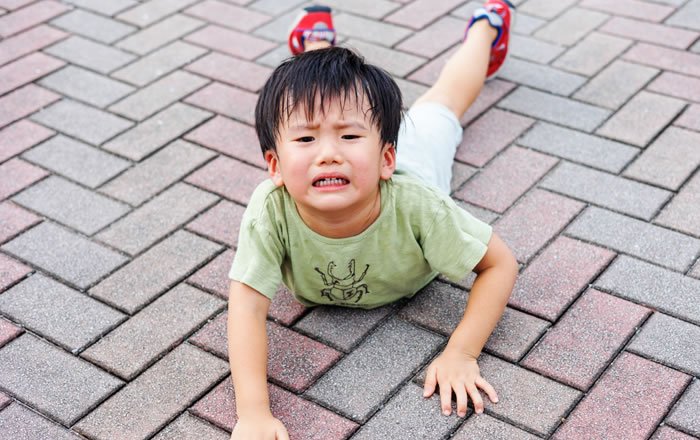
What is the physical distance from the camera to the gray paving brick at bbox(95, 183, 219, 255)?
246 cm

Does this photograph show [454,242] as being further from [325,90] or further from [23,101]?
[23,101]

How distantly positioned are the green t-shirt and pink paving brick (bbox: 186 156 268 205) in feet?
1.92

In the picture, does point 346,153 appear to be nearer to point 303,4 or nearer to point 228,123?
point 228,123

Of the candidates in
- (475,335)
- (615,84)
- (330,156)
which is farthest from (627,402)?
(615,84)

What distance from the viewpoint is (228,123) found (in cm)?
297

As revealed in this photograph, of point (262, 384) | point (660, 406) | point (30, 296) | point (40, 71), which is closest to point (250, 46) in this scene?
point (40, 71)

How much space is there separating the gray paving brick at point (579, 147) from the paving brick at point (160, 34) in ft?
5.10

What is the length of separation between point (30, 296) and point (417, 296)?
1031 mm

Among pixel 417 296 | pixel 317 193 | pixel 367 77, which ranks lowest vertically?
pixel 417 296

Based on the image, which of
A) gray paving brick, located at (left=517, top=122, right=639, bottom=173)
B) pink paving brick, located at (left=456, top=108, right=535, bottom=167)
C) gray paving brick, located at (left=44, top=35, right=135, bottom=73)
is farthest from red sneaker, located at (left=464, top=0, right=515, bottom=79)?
gray paving brick, located at (left=44, top=35, right=135, bottom=73)

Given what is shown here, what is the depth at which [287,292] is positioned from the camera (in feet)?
7.47

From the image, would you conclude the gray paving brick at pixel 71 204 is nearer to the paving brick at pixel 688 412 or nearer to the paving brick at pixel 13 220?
the paving brick at pixel 13 220

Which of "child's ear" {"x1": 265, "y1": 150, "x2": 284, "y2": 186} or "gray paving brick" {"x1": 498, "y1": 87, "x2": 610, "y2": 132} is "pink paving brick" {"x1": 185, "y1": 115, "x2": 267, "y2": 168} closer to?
"child's ear" {"x1": 265, "y1": 150, "x2": 284, "y2": 186}

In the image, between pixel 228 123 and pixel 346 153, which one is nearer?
pixel 346 153
